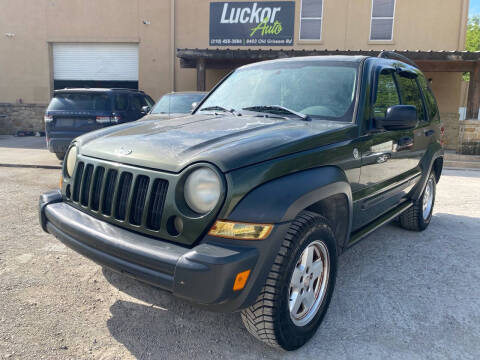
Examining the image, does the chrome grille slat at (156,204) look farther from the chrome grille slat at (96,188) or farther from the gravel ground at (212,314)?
the gravel ground at (212,314)

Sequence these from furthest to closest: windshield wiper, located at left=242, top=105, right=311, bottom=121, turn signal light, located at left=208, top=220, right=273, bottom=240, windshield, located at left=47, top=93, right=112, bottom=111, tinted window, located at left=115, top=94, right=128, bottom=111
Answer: tinted window, located at left=115, top=94, right=128, bottom=111
windshield, located at left=47, top=93, right=112, bottom=111
windshield wiper, located at left=242, top=105, right=311, bottom=121
turn signal light, located at left=208, top=220, right=273, bottom=240

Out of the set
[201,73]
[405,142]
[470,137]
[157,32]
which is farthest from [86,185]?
[157,32]

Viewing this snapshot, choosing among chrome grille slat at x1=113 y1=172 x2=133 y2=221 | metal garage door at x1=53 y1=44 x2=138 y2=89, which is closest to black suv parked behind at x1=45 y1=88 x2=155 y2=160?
chrome grille slat at x1=113 y1=172 x2=133 y2=221

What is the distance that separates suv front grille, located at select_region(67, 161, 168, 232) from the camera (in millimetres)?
2207

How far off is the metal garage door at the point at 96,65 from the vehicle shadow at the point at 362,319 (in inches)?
590

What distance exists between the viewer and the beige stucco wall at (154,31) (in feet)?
48.5

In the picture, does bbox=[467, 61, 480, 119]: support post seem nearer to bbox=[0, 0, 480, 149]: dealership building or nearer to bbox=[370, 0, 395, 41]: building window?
bbox=[0, 0, 480, 149]: dealership building

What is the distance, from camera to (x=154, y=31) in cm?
1622

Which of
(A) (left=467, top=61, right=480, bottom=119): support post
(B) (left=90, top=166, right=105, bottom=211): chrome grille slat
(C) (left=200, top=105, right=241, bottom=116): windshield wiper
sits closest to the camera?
(B) (left=90, top=166, right=105, bottom=211): chrome grille slat

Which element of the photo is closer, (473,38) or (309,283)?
(309,283)

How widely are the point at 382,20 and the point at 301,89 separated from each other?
13814mm

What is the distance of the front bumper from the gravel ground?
587mm

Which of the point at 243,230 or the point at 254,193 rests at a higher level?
the point at 254,193

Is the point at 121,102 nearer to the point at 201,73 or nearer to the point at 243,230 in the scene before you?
the point at 201,73
